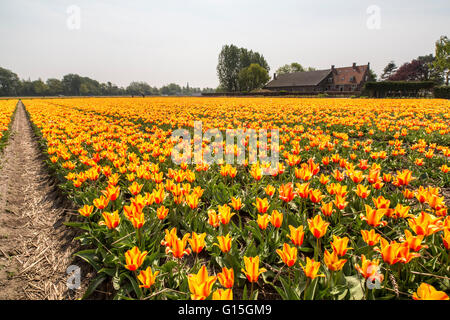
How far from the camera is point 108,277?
8.02ft

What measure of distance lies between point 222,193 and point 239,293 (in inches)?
64.9

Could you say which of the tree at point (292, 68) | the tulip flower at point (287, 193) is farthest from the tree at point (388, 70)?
the tulip flower at point (287, 193)

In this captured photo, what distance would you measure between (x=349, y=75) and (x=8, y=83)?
489ft

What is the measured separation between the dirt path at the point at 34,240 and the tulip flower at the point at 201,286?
158cm

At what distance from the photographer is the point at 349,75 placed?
6925 centimetres

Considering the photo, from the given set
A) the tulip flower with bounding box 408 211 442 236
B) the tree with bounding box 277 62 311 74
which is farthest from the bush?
the tree with bounding box 277 62 311 74

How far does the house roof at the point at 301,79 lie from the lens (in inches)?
2692

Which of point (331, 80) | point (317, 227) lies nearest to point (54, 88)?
point (331, 80)

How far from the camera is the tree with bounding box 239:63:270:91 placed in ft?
273

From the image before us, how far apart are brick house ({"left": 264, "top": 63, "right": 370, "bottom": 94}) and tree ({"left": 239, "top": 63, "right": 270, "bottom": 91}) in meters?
12.0

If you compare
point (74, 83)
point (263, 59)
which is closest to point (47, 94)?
point (74, 83)
